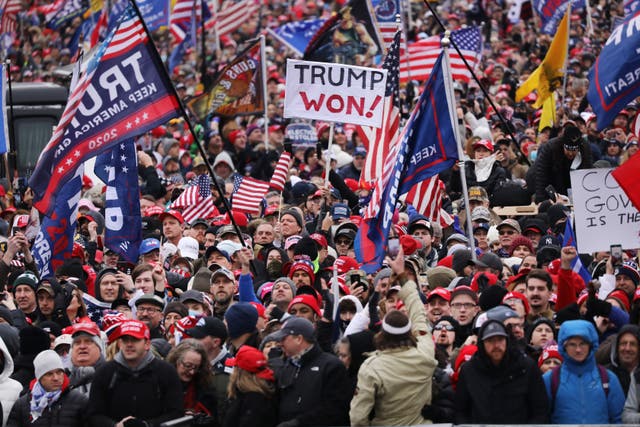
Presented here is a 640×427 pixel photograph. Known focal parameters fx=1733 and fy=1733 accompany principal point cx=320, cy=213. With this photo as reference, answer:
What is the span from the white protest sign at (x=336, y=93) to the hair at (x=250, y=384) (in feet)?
21.6

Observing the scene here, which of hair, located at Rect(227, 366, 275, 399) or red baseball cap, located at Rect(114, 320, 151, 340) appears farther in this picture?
red baseball cap, located at Rect(114, 320, 151, 340)

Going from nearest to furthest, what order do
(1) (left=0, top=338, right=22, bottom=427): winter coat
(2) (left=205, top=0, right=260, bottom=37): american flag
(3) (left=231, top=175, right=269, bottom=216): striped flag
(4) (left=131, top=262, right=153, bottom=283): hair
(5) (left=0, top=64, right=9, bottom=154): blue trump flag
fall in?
Answer: (1) (left=0, top=338, right=22, bottom=427): winter coat < (4) (left=131, top=262, right=153, bottom=283): hair < (5) (left=0, top=64, right=9, bottom=154): blue trump flag < (3) (left=231, top=175, right=269, bottom=216): striped flag < (2) (left=205, top=0, right=260, bottom=37): american flag

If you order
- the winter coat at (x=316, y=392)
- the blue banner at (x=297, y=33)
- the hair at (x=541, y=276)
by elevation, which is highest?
the blue banner at (x=297, y=33)

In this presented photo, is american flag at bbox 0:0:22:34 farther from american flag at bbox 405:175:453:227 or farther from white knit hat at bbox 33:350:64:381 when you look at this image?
white knit hat at bbox 33:350:64:381

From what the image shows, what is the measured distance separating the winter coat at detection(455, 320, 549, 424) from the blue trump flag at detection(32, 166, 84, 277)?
534 centimetres

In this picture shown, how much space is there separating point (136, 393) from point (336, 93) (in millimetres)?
6893

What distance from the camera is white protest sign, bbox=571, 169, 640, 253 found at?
12.9 m

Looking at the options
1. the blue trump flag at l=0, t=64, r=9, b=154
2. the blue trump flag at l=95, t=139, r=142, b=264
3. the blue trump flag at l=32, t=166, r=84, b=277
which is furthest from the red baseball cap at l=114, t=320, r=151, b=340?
the blue trump flag at l=0, t=64, r=9, b=154

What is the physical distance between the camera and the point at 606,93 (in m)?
12.9

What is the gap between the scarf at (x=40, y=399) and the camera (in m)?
11.4

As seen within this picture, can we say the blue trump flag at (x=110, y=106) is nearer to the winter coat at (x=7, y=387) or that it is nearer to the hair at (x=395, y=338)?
the winter coat at (x=7, y=387)

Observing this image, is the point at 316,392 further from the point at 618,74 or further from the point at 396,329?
the point at 618,74

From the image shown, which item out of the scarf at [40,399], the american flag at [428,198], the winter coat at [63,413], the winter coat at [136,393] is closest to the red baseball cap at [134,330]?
the winter coat at [136,393]

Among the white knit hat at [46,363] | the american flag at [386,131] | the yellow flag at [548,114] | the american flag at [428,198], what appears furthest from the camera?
the yellow flag at [548,114]
